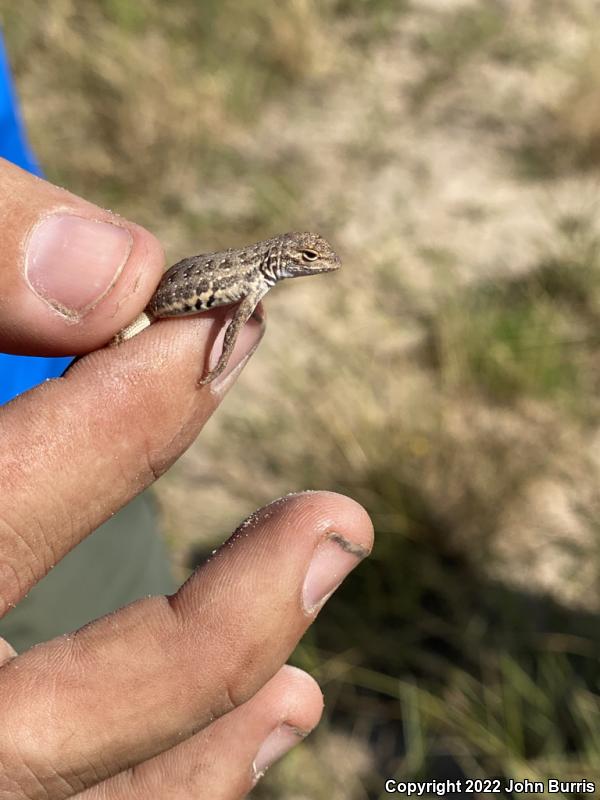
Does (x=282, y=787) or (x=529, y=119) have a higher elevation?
(x=529, y=119)

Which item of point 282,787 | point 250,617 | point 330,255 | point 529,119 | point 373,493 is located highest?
point 330,255

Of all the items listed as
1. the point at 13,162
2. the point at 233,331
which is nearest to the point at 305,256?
the point at 233,331

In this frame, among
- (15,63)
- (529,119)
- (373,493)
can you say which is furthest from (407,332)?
(15,63)

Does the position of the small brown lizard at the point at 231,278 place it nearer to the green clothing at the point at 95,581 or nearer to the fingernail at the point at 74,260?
the fingernail at the point at 74,260

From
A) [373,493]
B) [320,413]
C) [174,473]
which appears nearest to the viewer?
[373,493]

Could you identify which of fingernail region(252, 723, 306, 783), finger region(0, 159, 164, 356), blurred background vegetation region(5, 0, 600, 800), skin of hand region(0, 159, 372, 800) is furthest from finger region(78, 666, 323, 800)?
blurred background vegetation region(5, 0, 600, 800)

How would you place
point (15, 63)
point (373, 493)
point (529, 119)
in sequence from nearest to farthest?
point (373, 493)
point (529, 119)
point (15, 63)

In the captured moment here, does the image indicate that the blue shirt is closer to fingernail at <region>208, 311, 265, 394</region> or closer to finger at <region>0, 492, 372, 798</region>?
fingernail at <region>208, 311, 265, 394</region>

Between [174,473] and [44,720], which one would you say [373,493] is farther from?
[44,720]
